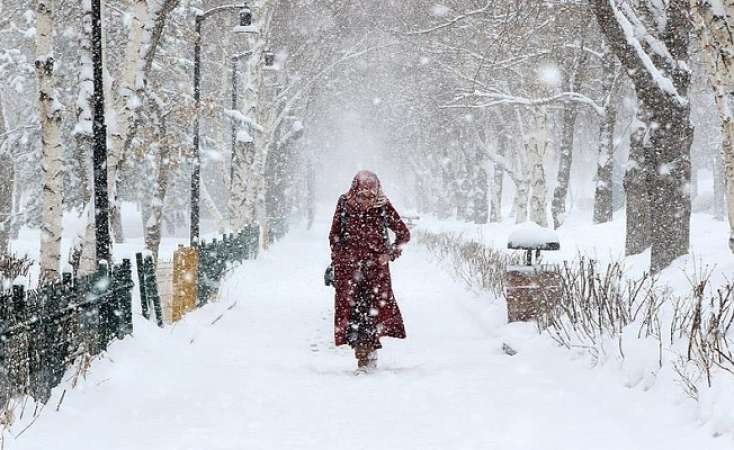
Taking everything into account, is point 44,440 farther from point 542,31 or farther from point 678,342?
point 542,31

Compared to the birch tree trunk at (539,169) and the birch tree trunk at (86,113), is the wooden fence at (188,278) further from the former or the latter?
the birch tree trunk at (539,169)

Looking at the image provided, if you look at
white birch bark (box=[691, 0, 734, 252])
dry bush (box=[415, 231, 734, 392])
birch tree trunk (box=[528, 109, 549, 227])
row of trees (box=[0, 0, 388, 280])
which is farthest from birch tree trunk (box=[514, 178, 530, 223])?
white birch bark (box=[691, 0, 734, 252])

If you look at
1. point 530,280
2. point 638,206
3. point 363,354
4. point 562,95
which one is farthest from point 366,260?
point 562,95

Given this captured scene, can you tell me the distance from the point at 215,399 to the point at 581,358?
129 inches

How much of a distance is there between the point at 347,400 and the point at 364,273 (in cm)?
161

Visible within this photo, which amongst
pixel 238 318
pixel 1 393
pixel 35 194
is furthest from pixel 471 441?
pixel 35 194

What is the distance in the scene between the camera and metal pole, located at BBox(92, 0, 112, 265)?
828cm

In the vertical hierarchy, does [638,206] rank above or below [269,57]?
below

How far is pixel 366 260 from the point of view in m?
7.16

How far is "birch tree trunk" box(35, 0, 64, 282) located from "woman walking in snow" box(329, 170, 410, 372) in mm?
5370

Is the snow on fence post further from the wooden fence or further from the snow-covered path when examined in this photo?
the snow-covered path

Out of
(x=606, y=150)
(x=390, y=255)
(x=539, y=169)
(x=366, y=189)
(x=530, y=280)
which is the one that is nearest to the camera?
(x=366, y=189)

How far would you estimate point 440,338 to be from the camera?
937 cm

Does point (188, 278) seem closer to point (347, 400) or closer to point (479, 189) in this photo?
point (347, 400)
